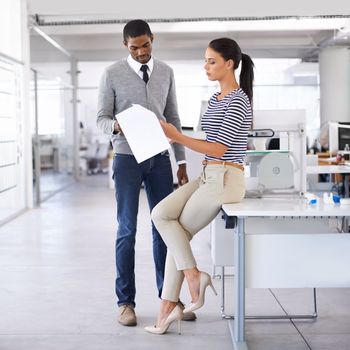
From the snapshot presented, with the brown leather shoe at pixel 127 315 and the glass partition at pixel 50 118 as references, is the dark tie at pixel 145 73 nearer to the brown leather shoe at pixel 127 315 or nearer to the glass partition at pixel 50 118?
the brown leather shoe at pixel 127 315

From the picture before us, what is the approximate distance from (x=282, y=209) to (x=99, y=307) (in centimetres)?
170

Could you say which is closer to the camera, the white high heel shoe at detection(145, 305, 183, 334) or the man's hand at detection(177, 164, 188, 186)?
the white high heel shoe at detection(145, 305, 183, 334)

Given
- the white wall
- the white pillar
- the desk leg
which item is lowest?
the desk leg

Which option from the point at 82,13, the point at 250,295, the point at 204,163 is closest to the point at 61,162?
the point at 82,13

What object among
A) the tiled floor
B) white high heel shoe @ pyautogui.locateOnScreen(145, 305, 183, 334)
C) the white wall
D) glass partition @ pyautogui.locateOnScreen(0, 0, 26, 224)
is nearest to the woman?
white high heel shoe @ pyautogui.locateOnScreen(145, 305, 183, 334)

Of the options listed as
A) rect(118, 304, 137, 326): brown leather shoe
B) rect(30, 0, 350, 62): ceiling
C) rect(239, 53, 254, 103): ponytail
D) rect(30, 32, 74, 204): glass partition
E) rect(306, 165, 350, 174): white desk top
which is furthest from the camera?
rect(30, 32, 74, 204): glass partition

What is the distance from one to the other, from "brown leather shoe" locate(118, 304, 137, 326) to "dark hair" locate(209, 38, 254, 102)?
147 cm

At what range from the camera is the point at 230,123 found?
3170 mm

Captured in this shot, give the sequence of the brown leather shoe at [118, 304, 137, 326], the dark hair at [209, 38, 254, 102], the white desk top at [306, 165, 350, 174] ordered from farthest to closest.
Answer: the white desk top at [306, 165, 350, 174] < the brown leather shoe at [118, 304, 137, 326] < the dark hair at [209, 38, 254, 102]

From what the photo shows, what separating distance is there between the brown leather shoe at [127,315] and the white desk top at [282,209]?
1.02 metres

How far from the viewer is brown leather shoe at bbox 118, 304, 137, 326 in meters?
3.73

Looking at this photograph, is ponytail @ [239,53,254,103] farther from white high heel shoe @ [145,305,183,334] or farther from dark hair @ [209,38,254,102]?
white high heel shoe @ [145,305,183,334]

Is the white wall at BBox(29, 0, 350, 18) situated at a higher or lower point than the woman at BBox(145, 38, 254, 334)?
higher

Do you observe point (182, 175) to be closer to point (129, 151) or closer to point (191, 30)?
point (129, 151)
